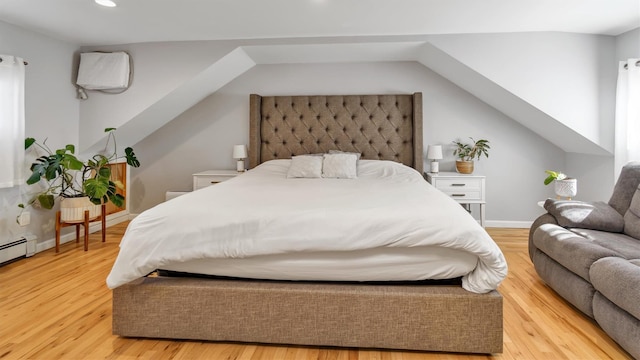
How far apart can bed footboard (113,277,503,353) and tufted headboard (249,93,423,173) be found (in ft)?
8.14

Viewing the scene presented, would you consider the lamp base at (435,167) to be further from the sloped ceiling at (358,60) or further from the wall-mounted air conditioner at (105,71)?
the wall-mounted air conditioner at (105,71)

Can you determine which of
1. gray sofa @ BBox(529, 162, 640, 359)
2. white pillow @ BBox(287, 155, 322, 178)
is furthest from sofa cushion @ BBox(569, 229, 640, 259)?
white pillow @ BBox(287, 155, 322, 178)

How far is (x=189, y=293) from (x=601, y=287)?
1.98 metres

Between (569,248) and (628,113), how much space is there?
166cm

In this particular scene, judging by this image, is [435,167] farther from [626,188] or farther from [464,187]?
[626,188]

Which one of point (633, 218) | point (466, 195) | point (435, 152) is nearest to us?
point (633, 218)

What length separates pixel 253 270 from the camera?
1743mm

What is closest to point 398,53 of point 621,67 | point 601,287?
point 621,67

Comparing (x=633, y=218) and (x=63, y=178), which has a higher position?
(x=63, y=178)

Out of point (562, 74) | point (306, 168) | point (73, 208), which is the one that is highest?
point (562, 74)

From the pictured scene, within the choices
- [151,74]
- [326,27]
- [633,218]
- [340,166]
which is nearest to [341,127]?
[340,166]

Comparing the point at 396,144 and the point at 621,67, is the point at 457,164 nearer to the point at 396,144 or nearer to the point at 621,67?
the point at 396,144

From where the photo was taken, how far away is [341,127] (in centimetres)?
408

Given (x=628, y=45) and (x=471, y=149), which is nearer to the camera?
(x=628, y=45)
